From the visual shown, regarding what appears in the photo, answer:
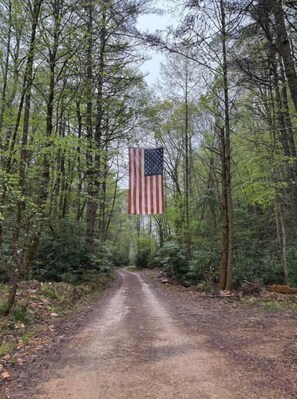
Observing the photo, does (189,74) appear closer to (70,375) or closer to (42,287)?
(42,287)

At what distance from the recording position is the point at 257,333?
5438 mm

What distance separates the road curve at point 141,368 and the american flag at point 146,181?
4.94 m

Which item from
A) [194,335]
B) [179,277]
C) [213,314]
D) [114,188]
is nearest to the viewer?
[194,335]

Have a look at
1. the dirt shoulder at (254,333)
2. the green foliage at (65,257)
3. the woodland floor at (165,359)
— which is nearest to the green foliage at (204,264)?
the dirt shoulder at (254,333)

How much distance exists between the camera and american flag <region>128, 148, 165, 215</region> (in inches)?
414

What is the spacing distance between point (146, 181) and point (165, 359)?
7095mm

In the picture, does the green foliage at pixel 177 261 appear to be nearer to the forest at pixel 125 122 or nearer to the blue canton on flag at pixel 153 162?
the forest at pixel 125 122

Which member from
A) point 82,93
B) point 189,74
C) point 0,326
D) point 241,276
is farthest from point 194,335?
point 189,74

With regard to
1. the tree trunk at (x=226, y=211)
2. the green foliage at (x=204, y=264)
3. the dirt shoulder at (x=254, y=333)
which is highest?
the tree trunk at (x=226, y=211)

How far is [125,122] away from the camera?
14859 millimetres

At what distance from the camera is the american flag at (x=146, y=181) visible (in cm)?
1052

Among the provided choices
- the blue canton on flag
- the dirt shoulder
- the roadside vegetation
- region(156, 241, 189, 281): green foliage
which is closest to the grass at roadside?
the roadside vegetation

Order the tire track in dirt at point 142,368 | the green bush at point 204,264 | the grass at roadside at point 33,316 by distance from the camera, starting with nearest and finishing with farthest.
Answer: the tire track in dirt at point 142,368 → the grass at roadside at point 33,316 → the green bush at point 204,264

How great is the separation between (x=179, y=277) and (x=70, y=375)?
11994mm
